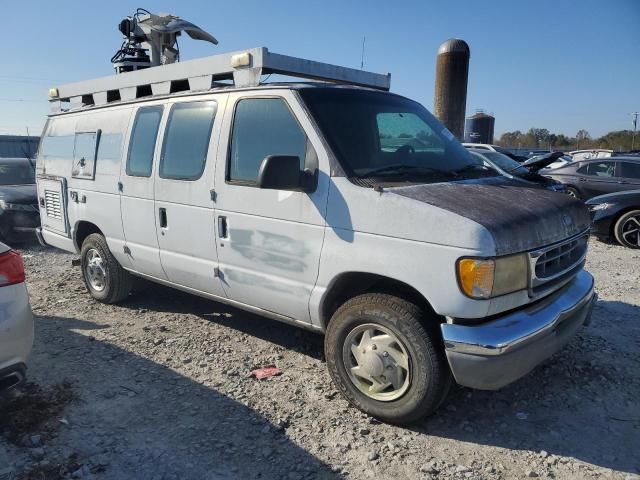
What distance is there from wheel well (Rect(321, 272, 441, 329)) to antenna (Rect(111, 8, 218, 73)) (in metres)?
3.81

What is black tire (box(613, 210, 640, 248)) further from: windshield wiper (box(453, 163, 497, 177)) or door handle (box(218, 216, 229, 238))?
door handle (box(218, 216, 229, 238))

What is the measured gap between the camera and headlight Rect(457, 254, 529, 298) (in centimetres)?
270

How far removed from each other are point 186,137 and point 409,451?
9.87 feet

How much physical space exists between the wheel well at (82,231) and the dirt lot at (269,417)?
1195 millimetres

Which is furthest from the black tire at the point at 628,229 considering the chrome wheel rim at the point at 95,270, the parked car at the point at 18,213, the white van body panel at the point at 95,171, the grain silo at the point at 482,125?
the grain silo at the point at 482,125

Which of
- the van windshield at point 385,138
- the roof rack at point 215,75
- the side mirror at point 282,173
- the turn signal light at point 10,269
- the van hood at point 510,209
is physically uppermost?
the roof rack at point 215,75

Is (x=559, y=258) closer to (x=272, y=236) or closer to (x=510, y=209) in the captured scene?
(x=510, y=209)

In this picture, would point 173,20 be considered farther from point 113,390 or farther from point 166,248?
point 113,390

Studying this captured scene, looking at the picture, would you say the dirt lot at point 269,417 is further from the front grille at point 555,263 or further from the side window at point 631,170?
the side window at point 631,170

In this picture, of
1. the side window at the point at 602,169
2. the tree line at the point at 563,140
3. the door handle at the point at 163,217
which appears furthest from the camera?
the tree line at the point at 563,140

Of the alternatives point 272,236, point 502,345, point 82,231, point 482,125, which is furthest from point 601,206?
point 482,125

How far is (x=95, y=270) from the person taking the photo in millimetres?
5562

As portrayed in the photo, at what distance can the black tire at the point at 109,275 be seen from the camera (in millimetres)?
5316

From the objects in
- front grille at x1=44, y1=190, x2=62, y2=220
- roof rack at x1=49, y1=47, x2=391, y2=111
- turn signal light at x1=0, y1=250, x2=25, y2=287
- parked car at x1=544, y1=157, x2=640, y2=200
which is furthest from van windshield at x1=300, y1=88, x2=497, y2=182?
parked car at x1=544, y1=157, x2=640, y2=200
